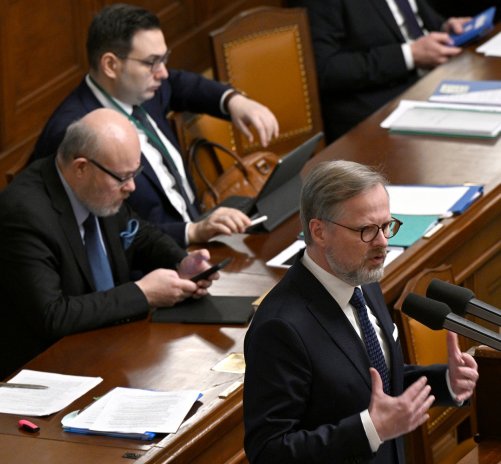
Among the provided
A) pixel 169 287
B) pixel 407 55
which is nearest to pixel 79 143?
pixel 169 287

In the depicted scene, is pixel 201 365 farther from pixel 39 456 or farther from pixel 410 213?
pixel 410 213

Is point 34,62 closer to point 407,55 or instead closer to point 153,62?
point 153,62

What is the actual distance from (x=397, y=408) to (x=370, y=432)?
9 centimetres

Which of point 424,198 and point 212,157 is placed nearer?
point 424,198

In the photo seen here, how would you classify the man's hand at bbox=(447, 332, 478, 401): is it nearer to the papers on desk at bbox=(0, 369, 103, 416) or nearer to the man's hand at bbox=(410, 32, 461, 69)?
the papers on desk at bbox=(0, 369, 103, 416)

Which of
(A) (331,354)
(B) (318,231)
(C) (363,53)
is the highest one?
(B) (318,231)

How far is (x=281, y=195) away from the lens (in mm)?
4684

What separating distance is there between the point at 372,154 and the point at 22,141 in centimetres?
174

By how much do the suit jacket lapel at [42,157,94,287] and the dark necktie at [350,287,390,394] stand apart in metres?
1.58

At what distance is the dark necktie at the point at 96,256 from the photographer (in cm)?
420

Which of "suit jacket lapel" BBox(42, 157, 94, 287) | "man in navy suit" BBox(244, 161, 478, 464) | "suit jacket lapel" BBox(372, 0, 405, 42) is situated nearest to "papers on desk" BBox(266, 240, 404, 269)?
"suit jacket lapel" BBox(42, 157, 94, 287)

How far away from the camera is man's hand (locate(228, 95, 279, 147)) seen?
5258 millimetres

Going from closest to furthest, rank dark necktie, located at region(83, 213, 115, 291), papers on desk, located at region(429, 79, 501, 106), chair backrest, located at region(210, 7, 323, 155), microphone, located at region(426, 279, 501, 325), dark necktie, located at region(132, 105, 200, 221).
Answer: microphone, located at region(426, 279, 501, 325)
dark necktie, located at region(83, 213, 115, 291)
dark necktie, located at region(132, 105, 200, 221)
papers on desk, located at region(429, 79, 501, 106)
chair backrest, located at region(210, 7, 323, 155)

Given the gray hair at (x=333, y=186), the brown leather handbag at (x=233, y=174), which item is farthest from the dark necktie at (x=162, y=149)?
the gray hair at (x=333, y=186)
